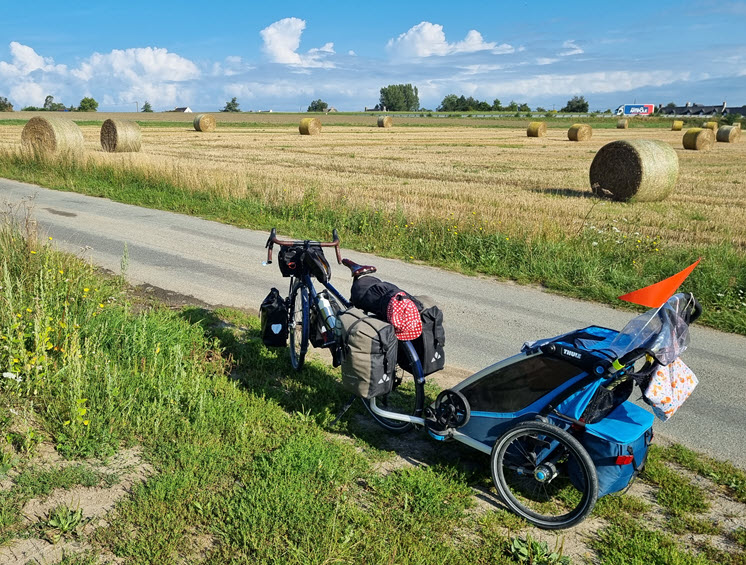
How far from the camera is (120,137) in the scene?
26500 millimetres

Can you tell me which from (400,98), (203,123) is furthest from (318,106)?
(203,123)

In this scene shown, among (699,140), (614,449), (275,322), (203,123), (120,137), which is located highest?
(203,123)

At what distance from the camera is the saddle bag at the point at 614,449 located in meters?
3.43

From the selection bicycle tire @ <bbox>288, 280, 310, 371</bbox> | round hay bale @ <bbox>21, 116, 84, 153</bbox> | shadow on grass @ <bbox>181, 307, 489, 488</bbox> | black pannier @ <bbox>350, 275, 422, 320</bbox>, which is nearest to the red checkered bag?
black pannier @ <bbox>350, 275, 422, 320</bbox>

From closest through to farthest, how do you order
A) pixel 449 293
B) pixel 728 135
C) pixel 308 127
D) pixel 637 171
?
pixel 449 293, pixel 637 171, pixel 728 135, pixel 308 127

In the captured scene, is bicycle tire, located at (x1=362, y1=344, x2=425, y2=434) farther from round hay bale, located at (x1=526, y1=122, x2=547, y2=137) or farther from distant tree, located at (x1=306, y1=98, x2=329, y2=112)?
distant tree, located at (x1=306, y1=98, x2=329, y2=112)

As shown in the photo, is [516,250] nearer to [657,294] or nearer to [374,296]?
[374,296]

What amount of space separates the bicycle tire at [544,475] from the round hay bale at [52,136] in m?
20.7

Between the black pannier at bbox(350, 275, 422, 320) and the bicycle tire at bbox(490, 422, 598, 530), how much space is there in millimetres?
1114

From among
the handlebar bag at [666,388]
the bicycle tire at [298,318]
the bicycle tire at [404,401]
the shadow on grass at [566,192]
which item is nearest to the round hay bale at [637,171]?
the shadow on grass at [566,192]

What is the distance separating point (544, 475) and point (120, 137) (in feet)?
87.5

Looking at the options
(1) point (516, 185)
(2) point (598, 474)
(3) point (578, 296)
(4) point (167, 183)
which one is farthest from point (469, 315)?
(1) point (516, 185)

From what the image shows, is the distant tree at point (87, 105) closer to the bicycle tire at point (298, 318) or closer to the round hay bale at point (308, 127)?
the round hay bale at point (308, 127)

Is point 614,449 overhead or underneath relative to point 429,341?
underneath
